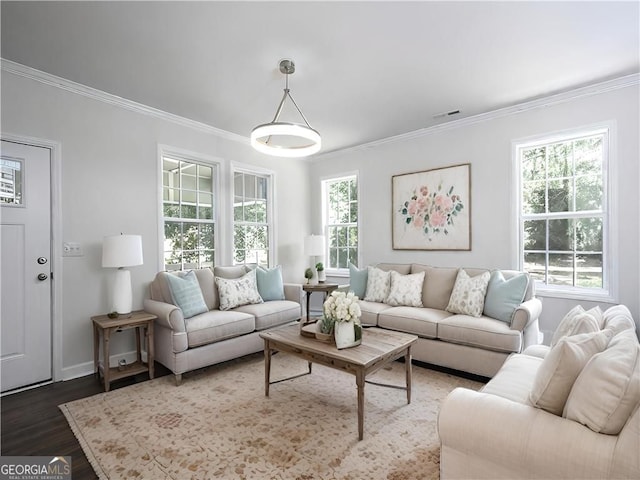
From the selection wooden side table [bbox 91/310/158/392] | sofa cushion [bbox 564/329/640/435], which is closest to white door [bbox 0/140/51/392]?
wooden side table [bbox 91/310/158/392]

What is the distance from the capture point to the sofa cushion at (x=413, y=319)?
3.24 meters

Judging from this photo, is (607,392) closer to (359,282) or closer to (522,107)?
(359,282)

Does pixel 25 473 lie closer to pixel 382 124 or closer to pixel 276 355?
pixel 276 355

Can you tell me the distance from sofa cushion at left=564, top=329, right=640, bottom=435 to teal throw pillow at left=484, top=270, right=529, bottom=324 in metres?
1.88

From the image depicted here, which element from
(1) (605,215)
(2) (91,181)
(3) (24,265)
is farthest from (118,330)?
(1) (605,215)

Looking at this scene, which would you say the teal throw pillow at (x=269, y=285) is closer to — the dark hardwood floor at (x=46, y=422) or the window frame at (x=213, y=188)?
the window frame at (x=213, y=188)

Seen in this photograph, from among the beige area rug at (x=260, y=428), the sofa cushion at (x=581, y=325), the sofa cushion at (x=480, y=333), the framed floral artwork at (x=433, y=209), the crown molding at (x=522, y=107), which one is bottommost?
the beige area rug at (x=260, y=428)

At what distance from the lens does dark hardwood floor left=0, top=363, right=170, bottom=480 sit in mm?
2000

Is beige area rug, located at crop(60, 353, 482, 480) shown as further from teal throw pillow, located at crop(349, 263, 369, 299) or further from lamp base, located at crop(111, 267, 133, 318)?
teal throw pillow, located at crop(349, 263, 369, 299)

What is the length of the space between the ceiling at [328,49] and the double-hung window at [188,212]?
77 centimetres

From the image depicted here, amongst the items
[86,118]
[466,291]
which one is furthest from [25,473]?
[466,291]

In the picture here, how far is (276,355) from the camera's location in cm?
375

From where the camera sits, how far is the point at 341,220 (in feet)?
18.1

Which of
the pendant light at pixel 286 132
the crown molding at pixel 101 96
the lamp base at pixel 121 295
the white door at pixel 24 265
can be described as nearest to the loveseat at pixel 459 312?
the pendant light at pixel 286 132
